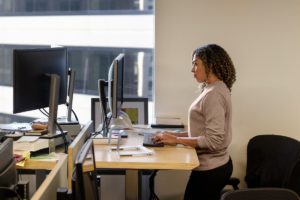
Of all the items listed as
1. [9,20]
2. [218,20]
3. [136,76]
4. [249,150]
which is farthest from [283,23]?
[9,20]

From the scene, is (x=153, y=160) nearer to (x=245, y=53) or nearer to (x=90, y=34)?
(x=245, y=53)

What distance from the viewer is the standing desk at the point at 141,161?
2355 millimetres

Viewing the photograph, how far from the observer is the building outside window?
3.76 m

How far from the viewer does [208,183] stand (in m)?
2.63

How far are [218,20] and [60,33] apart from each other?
1.47 meters

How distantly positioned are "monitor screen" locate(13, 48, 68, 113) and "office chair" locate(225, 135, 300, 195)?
160cm

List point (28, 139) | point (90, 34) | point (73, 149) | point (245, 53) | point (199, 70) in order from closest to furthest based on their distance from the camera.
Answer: point (73, 149)
point (28, 139)
point (199, 70)
point (245, 53)
point (90, 34)

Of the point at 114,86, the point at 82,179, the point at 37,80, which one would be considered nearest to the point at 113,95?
the point at 114,86

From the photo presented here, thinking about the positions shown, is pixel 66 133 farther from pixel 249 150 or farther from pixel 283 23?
pixel 283 23

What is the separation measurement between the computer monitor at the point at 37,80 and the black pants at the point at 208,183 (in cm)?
97

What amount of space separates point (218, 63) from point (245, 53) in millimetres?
928

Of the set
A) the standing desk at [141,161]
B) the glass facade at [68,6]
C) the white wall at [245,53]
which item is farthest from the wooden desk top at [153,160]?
the glass facade at [68,6]

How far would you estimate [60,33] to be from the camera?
3.90m

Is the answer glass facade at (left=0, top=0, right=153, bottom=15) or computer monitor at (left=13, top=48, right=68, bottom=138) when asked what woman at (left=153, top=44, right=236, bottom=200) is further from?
glass facade at (left=0, top=0, right=153, bottom=15)
